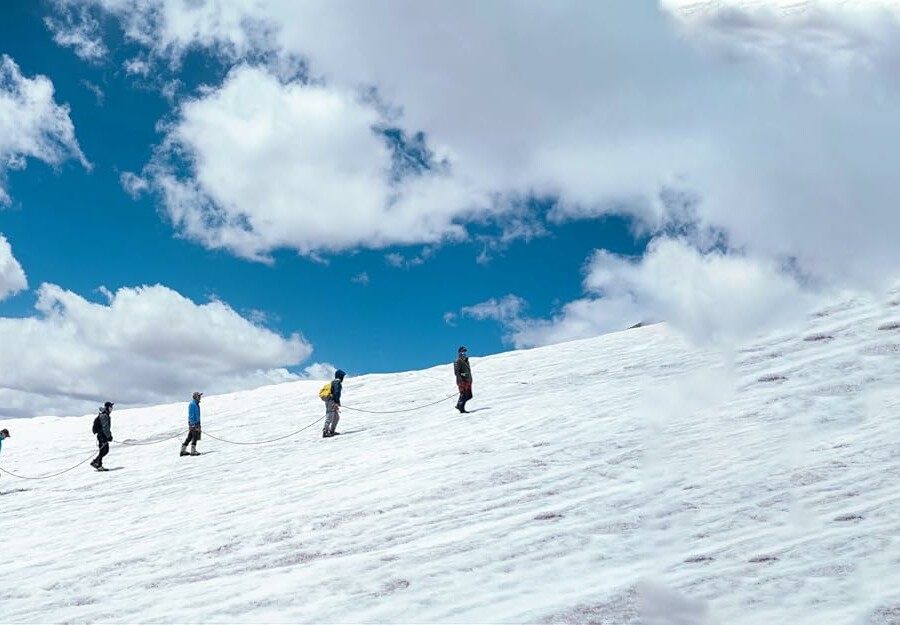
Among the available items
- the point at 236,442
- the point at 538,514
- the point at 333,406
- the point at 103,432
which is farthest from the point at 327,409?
the point at 538,514

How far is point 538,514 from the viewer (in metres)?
10.6

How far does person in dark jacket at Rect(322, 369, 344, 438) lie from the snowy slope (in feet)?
2.09

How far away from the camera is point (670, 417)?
14.8 m

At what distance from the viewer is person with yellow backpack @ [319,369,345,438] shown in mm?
20578

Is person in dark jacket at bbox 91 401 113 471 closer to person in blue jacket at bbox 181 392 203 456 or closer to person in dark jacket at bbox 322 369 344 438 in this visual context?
person in blue jacket at bbox 181 392 203 456

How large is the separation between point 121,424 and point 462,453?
20.7 meters

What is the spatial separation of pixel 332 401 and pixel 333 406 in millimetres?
163

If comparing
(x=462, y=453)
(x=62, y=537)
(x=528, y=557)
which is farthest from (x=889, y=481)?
(x=62, y=537)

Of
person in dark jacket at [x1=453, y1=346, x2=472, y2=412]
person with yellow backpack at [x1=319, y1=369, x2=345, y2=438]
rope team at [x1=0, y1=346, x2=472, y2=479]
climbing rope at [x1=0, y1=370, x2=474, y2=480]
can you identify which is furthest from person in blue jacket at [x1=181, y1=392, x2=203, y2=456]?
person in dark jacket at [x1=453, y1=346, x2=472, y2=412]

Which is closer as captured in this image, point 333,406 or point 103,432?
point 103,432

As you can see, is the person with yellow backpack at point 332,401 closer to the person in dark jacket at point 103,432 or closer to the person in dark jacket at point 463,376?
the person in dark jacket at point 463,376

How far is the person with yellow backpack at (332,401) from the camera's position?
2058 centimetres

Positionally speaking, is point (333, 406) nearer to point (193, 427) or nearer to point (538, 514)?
point (193, 427)

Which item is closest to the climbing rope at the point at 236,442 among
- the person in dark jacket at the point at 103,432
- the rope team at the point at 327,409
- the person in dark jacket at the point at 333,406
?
the rope team at the point at 327,409
